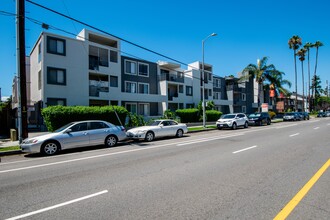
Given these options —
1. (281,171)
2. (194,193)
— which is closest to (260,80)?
(281,171)

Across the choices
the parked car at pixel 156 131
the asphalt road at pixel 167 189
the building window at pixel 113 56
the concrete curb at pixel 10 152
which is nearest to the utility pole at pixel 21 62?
the concrete curb at pixel 10 152

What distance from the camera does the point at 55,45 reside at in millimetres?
22641

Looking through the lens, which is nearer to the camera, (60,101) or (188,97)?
(60,101)

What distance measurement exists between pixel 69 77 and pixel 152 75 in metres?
13.7

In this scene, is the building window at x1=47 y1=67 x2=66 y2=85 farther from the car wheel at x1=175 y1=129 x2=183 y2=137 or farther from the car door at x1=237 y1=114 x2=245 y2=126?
the car door at x1=237 y1=114 x2=245 y2=126

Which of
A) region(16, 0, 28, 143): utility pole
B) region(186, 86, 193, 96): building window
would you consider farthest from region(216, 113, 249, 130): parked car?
region(16, 0, 28, 143): utility pole

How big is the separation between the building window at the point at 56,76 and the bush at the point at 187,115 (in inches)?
570

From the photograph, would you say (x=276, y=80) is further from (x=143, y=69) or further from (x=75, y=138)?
(x=75, y=138)

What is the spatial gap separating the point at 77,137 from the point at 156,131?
5571 mm

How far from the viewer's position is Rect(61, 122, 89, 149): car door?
36.2ft

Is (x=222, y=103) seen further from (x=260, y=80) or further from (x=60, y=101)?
(x=60, y=101)

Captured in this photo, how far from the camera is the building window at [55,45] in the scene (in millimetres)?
22188

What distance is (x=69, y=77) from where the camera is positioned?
23312mm

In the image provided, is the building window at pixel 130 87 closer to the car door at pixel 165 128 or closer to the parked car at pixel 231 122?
the parked car at pixel 231 122
